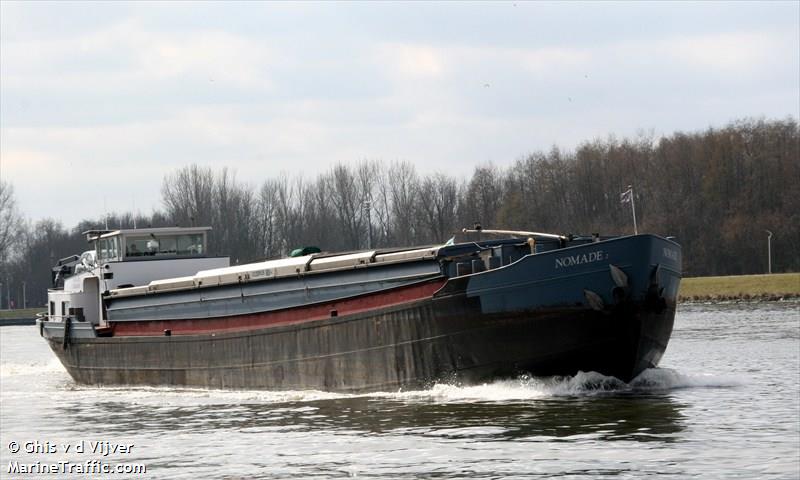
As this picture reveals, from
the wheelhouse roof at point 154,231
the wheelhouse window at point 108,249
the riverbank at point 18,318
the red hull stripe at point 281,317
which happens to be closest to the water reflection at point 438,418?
the red hull stripe at point 281,317

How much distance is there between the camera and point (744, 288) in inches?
2677

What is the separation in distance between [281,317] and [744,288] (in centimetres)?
4596

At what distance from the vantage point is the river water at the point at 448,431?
1670cm

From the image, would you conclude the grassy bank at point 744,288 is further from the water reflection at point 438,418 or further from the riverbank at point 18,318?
the riverbank at point 18,318

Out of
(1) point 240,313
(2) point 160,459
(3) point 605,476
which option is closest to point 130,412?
(1) point 240,313

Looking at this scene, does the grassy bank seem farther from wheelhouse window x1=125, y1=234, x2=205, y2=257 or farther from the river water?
wheelhouse window x1=125, y1=234, x2=205, y2=257

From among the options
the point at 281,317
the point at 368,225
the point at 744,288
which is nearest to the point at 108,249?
the point at 281,317

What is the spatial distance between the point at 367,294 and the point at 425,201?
81.0 m

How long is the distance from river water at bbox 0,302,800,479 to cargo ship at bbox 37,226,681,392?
504 mm

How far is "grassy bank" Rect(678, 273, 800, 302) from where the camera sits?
6562 centimetres

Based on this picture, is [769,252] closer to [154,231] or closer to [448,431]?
[154,231]

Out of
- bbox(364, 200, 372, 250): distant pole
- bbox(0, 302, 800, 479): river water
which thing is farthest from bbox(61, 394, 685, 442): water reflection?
bbox(364, 200, 372, 250): distant pole

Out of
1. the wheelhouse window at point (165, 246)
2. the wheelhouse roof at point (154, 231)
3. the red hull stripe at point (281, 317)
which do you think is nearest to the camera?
the red hull stripe at point (281, 317)

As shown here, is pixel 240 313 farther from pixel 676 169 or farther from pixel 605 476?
pixel 676 169
